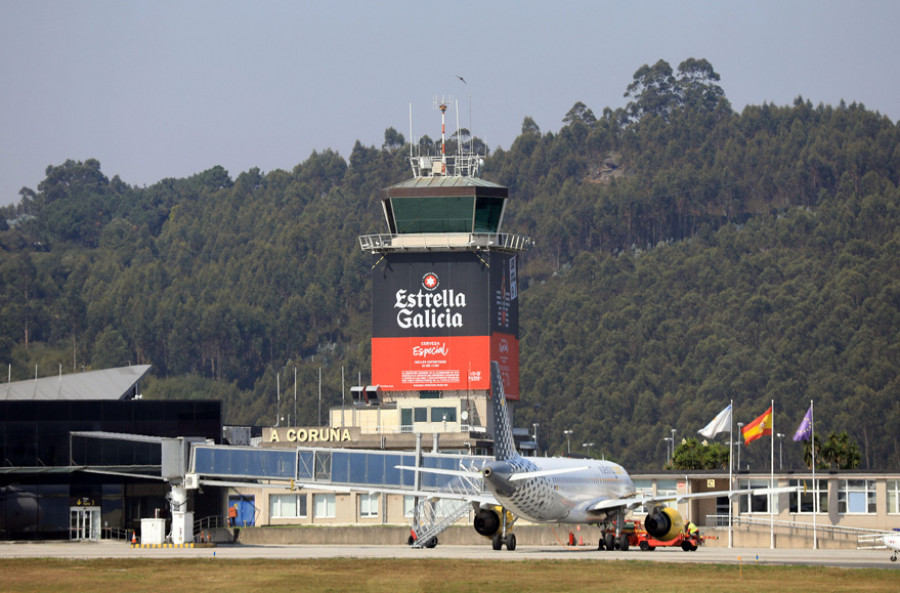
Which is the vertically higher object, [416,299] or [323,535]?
[416,299]

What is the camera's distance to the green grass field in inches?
2112

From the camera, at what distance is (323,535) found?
92438 mm

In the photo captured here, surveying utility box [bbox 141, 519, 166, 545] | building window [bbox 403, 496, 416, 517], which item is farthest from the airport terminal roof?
utility box [bbox 141, 519, 166, 545]

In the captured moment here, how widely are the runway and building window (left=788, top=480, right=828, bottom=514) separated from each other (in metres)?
17.2

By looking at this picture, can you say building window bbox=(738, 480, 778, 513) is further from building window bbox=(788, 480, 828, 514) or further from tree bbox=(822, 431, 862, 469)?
tree bbox=(822, 431, 862, 469)

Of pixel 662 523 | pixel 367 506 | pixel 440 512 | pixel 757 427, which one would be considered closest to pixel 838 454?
pixel 757 427

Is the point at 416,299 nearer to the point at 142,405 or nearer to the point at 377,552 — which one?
the point at 142,405

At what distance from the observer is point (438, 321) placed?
126938mm

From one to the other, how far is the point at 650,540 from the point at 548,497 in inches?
281

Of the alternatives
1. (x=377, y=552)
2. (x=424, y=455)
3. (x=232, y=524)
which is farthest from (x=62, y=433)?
(x=377, y=552)

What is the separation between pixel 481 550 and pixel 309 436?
42156 mm

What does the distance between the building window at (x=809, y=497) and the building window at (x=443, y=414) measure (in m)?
30.6

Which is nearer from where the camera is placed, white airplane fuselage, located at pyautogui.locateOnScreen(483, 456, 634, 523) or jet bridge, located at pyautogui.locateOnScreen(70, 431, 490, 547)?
white airplane fuselage, located at pyautogui.locateOnScreen(483, 456, 634, 523)

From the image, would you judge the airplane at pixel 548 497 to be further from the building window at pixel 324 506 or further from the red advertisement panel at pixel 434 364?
the red advertisement panel at pixel 434 364
